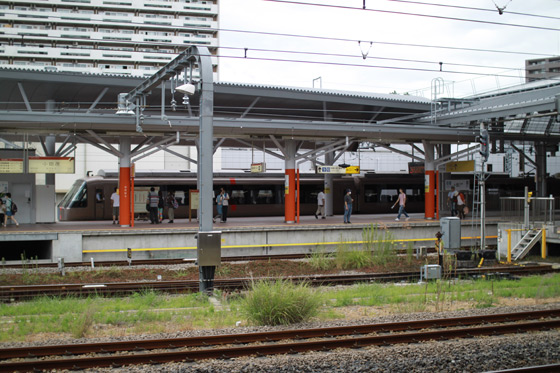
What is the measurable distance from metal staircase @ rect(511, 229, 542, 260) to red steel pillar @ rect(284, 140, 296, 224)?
8.82m

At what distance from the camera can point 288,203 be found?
22.5 m

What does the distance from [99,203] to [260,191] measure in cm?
820

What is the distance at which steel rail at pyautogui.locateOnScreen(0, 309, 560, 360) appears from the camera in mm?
7598

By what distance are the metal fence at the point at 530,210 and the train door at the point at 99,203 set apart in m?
18.1

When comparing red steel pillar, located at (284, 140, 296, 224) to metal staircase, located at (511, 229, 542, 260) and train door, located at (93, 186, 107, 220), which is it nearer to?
metal staircase, located at (511, 229, 542, 260)

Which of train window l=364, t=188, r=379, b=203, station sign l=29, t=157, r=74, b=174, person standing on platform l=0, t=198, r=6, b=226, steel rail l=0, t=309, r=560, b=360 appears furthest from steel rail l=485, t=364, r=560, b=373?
train window l=364, t=188, r=379, b=203

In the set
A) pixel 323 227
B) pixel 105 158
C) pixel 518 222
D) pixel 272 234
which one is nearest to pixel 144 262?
pixel 272 234

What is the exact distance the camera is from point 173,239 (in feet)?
61.1

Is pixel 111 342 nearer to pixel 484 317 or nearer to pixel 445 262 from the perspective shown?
pixel 484 317

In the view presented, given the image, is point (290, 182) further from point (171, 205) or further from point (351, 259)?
point (351, 259)

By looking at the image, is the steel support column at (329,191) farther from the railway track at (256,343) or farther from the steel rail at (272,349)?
the steel rail at (272,349)

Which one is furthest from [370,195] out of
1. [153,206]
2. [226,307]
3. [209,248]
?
[226,307]

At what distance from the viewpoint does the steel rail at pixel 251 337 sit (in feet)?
24.9

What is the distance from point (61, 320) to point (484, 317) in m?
7.85
